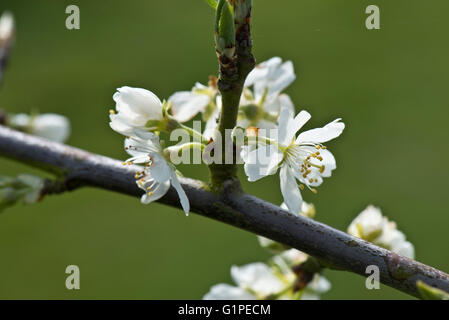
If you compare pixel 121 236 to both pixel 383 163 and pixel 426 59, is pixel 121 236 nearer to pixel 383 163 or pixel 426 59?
pixel 383 163

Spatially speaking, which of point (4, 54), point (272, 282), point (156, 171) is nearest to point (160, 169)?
point (156, 171)

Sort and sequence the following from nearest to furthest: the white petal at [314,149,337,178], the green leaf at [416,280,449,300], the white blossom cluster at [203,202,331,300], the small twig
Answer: the green leaf at [416,280,449,300]
the white petal at [314,149,337,178]
the white blossom cluster at [203,202,331,300]
the small twig

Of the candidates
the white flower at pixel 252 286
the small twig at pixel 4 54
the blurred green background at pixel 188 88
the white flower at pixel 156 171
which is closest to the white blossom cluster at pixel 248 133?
the white flower at pixel 156 171

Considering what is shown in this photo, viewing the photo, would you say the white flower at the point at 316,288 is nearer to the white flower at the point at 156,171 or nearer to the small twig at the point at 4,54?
the white flower at the point at 156,171

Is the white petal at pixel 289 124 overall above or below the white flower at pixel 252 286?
above

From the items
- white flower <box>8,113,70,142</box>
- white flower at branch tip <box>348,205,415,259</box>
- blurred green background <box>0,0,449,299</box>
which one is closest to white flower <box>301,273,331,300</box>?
white flower at branch tip <box>348,205,415,259</box>

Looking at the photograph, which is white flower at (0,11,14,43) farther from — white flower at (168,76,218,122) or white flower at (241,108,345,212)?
white flower at (241,108,345,212)

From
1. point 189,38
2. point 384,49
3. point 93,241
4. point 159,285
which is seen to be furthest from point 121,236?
point 384,49

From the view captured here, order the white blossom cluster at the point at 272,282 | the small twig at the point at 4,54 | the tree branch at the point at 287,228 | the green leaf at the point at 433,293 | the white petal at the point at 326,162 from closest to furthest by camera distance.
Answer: the green leaf at the point at 433,293
the tree branch at the point at 287,228
the white petal at the point at 326,162
the white blossom cluster at the point at 272,282
the small twig at the point at 4,54
